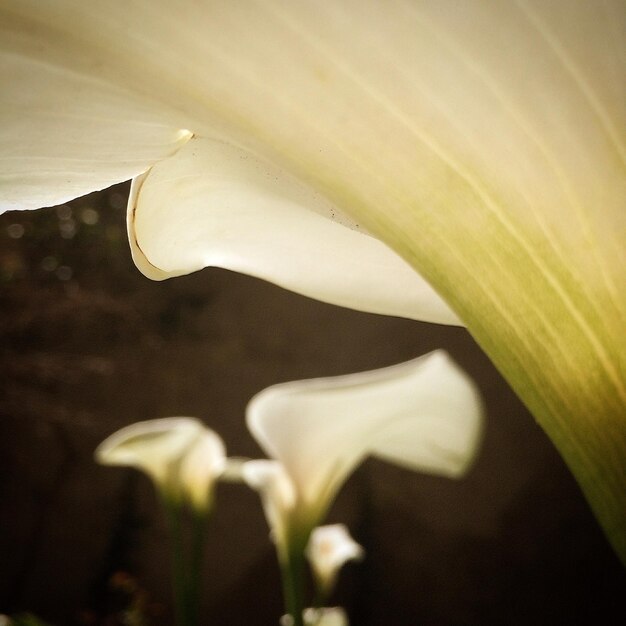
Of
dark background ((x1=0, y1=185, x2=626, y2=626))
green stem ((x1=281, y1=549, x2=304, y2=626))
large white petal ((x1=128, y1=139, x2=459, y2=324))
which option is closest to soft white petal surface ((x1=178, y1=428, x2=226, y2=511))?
green stem ((x1=281, y1=549, x2=304, y2=626))

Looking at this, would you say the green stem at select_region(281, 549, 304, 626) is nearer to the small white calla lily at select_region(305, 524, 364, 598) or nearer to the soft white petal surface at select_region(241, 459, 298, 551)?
the soft white petal surface at select_region(241, 459, 298, 551)

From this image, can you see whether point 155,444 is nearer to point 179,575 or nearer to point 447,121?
point 179,575

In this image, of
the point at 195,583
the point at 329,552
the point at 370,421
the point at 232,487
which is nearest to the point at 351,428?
the point at 370,421

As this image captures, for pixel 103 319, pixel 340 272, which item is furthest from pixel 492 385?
pixel 340 272

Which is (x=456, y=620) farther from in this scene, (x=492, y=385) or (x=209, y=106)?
(x=209, y=106)

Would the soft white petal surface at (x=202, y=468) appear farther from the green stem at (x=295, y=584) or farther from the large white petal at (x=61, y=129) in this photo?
the large white petal at (x=61, y=129)

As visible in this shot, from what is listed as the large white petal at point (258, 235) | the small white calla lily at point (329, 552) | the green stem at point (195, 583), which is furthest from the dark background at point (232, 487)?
the large white petal at point (258, 235)
